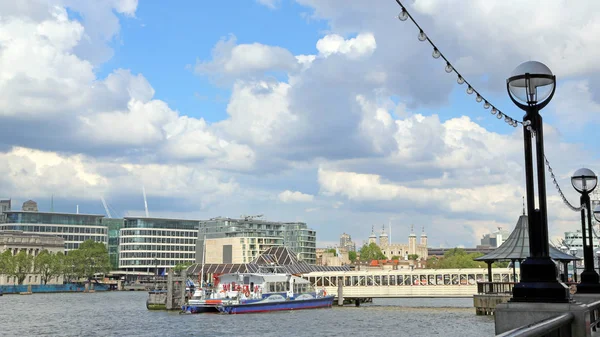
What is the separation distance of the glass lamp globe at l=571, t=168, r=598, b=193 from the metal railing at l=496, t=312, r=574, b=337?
858 centimetres

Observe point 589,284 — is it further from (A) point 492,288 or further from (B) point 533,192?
(A) point 492,288

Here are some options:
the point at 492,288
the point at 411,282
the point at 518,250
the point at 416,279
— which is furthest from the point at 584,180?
the point at 416,279

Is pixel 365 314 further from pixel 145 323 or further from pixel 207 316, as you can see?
pixel 145 323

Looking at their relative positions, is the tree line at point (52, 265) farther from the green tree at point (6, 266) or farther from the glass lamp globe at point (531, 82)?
the glass lamp globe at point (531, 82)

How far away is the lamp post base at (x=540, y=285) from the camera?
11.7m

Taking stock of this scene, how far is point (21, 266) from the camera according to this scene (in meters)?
175

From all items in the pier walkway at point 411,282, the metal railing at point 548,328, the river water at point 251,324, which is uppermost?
the metal railing at point 548,328

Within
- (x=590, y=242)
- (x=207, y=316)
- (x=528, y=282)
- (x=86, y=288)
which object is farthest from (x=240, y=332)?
(x=86, y=288)

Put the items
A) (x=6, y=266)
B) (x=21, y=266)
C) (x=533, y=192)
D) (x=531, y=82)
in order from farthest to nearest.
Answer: (x=21, y=266) < (x=6, y=266) < (x=531, y=82) < (x=533, y=192)

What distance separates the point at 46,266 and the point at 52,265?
7.13 feet

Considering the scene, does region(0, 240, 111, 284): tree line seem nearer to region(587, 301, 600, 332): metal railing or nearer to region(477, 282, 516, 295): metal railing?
region(477, 282, 516, 295): metal railing

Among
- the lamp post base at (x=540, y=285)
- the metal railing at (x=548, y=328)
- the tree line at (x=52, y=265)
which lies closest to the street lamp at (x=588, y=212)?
the lamp post base at (x=540, y=285)

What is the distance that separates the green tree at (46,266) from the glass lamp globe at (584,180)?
176 m

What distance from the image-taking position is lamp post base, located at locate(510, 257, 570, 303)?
1167cm
